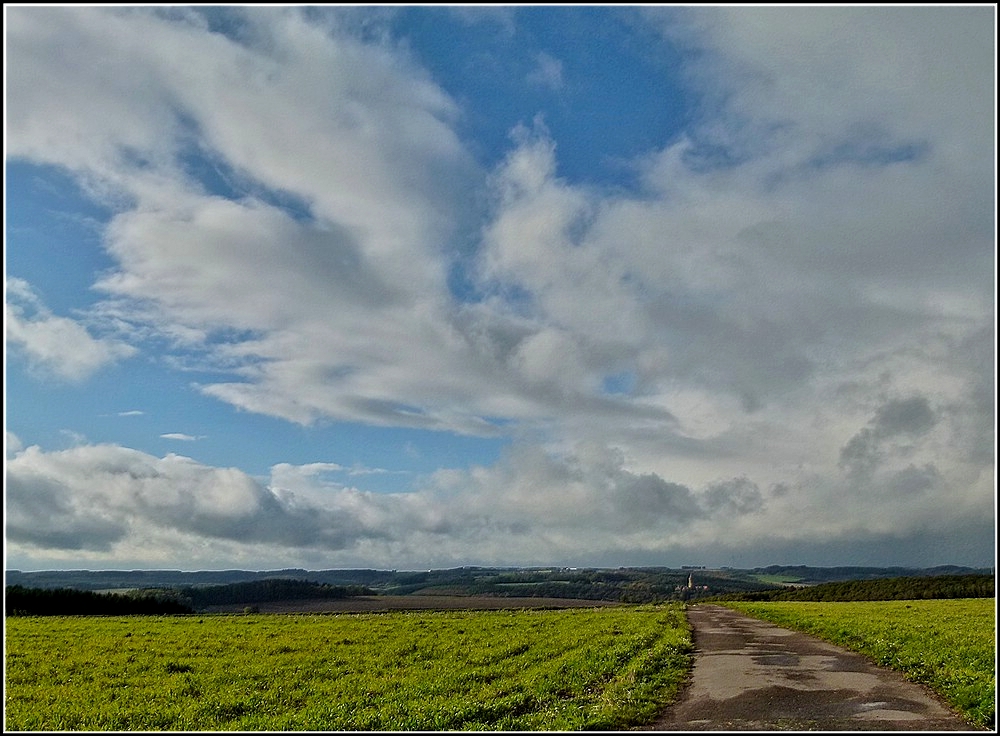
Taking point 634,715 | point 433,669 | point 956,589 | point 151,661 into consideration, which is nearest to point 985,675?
point 634,715

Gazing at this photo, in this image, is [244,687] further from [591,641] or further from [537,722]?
[591,641]

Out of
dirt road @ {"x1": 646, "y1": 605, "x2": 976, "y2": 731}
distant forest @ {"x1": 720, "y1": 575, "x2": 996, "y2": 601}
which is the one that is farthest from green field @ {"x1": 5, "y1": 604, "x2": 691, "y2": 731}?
distant forest @ {"x1": 720, "y1": 575, "x2": 996, "y2": 601}

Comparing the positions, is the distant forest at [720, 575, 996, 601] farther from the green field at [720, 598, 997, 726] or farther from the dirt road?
the dirt road

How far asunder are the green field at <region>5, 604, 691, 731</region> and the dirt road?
115 cm

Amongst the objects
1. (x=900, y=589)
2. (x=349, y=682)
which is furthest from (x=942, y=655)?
(x=900, y=589)

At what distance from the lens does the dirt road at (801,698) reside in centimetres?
1614

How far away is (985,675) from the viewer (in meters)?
19.9

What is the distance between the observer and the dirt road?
53.0 ft

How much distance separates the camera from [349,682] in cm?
2494

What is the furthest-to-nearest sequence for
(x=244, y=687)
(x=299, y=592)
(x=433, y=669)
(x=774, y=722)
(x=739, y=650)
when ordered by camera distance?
(x=299, y=592)
(x=739, y=650)
(x=433, y=669)
(x=244, y=687)
(x=774, y=722)

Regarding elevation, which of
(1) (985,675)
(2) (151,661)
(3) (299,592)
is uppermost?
(1) (985,675)

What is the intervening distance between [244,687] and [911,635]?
97.6 feet

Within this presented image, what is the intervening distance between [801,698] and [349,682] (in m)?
15.0

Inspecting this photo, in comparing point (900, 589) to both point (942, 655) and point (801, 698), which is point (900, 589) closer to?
point (942, 655)
